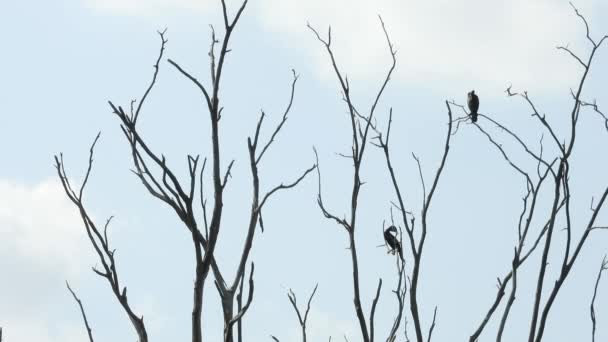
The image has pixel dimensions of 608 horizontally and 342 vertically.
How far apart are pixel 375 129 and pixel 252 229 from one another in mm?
2485

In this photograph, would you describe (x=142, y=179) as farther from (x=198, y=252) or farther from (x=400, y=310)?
(x=400, y=310)

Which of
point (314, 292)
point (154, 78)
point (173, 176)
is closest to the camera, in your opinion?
point (173, 176)

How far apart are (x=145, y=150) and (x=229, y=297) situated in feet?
2.63

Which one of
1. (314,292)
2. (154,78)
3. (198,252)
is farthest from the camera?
(314,292)

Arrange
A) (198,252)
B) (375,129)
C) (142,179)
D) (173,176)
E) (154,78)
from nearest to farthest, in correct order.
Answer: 1. (198,252)
2. (173,176)
3. (142,179)
4. (154,78)
5. (375,129)

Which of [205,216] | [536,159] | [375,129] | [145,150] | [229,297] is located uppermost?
[375,129]

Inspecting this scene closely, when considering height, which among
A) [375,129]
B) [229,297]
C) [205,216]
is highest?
[375,129]

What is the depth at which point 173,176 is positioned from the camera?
4.59m

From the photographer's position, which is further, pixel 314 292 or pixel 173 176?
pixel 314 292

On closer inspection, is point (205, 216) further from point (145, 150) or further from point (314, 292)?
point (314, 292)

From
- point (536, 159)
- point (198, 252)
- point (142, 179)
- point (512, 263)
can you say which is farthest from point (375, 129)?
point (198, 252)

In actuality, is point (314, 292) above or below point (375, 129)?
below

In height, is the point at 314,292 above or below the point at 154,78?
below

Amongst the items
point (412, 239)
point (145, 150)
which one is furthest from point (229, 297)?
point (412, 239)
